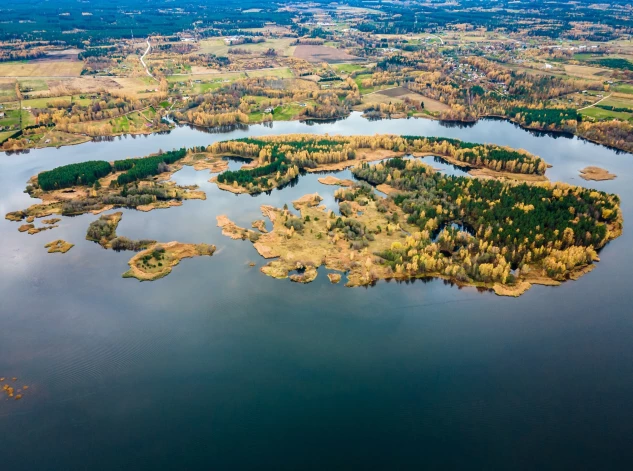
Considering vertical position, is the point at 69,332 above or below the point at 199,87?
below

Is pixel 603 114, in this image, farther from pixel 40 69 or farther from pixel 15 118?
pixel 40 69

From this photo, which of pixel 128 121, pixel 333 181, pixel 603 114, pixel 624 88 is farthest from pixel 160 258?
pixel 624 88

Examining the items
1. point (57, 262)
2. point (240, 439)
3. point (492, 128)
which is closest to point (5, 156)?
point (57, 262)

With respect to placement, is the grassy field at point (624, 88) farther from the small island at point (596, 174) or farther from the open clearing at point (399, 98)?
the small island at point (596, 174)

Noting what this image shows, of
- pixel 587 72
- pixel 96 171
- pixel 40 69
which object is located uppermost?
pixel 40 69

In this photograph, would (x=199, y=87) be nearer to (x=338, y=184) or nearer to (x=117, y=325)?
(x=338, y=184)

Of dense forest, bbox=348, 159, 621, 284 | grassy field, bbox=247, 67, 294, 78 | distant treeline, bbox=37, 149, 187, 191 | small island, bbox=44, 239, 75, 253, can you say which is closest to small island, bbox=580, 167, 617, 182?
dense forest, bbox=348, 159, 621, 284

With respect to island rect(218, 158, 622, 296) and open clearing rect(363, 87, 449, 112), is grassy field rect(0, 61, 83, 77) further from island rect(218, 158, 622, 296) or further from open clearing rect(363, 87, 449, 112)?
island rect(218, 158, 622, 296)

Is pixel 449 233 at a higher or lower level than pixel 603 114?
lower

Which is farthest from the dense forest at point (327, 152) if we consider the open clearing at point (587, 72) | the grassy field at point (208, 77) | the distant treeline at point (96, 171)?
the open clearing at point (587, 72)
